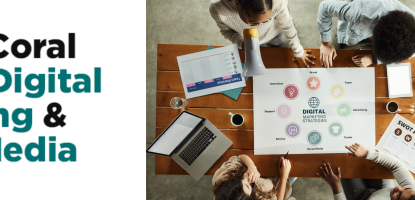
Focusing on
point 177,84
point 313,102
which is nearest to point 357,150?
point 313,102

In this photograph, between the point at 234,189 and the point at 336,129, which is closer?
the point at 234,189

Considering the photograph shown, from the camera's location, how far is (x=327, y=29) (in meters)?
1.59

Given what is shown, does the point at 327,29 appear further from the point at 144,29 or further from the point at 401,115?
the point at 144,29

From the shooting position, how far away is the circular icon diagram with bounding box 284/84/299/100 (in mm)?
1552

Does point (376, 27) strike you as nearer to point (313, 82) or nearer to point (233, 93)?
point (313, 82)

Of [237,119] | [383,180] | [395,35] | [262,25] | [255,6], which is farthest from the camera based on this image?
[383,180]

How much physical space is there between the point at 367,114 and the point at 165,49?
141 centimetres

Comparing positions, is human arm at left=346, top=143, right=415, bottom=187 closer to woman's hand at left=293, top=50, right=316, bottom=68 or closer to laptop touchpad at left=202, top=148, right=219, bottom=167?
woman's hand at left=293, top=50, right=316, bottom=68

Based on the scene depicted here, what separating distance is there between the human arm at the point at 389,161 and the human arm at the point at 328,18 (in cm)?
60

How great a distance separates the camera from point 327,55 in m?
1.56

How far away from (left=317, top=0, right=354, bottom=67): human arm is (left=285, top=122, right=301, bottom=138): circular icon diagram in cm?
45

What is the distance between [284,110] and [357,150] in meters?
0.53

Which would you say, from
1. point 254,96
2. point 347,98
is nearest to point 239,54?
point 254,96

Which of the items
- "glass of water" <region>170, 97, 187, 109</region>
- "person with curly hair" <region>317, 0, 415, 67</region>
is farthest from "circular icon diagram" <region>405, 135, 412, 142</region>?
"glass of water" <region>170, 97, 187, 109</region>
